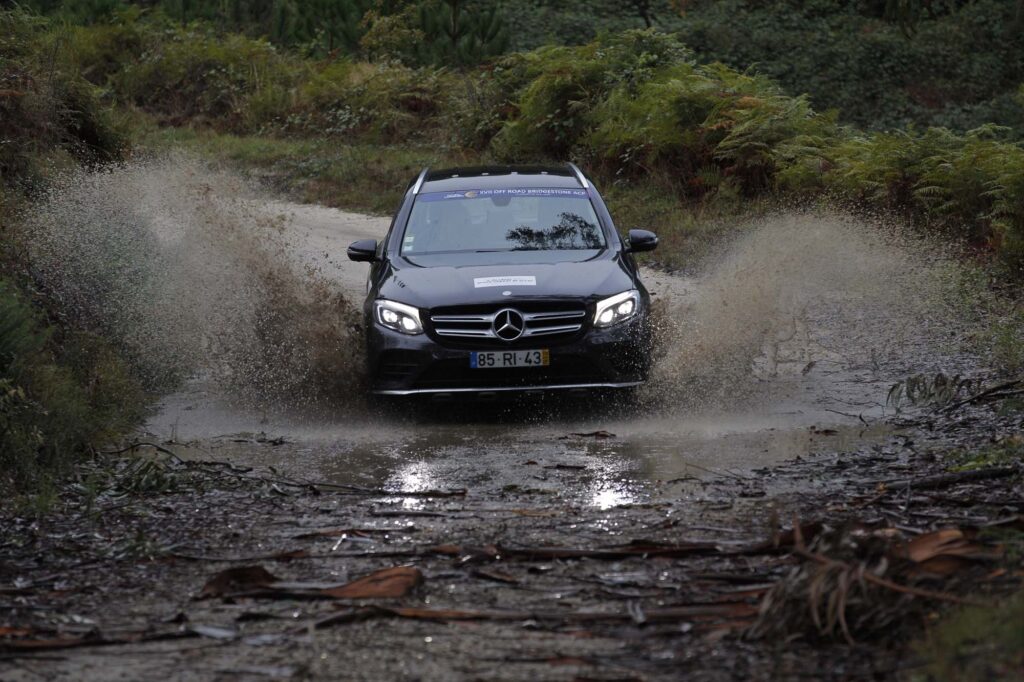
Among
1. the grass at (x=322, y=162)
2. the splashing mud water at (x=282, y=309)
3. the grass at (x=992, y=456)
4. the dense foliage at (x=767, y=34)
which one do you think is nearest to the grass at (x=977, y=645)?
the grass at (x=992, y=456)

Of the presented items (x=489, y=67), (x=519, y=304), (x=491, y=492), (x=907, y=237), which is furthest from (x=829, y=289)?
(x=489, y=67)

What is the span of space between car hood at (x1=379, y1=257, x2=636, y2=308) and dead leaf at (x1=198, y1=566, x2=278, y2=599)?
15.3 feet

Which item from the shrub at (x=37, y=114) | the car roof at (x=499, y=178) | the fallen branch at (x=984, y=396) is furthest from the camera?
the shrub at (x=37, y=114)

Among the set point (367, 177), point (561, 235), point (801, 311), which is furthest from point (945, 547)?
point (367, 177)

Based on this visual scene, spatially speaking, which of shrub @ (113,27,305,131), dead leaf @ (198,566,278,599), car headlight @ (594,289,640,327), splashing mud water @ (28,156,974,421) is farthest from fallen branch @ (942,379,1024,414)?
shrub @ (113,27,305,131)

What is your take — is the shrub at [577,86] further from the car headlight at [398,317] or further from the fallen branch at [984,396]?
the fallen branch at [984,396]

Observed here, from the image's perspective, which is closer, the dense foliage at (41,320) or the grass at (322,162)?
the dense foliage at (41,320)

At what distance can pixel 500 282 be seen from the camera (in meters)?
10.4

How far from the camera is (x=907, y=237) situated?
1739 centimetres

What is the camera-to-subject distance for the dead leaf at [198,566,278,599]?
5641 millimetres

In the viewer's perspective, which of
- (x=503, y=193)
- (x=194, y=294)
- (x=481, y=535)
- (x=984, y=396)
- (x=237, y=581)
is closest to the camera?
(x=237, y=581)

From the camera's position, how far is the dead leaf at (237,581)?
5.64 m

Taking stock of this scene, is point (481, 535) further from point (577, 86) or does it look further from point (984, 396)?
point (577, 86)

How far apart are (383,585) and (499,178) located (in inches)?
282
